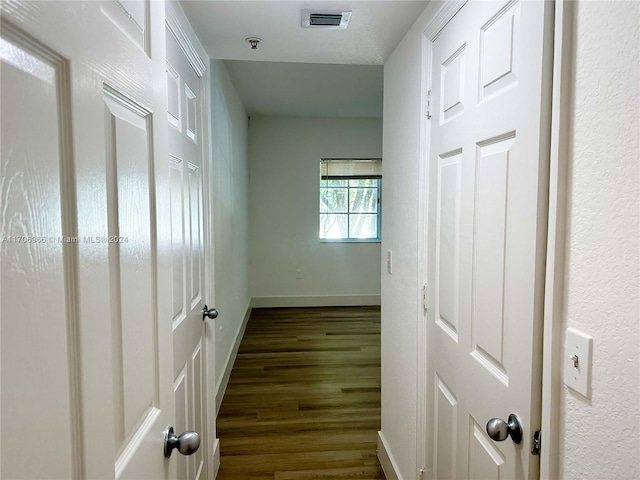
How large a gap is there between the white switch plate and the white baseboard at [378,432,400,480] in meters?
1.42

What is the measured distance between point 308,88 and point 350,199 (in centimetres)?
193

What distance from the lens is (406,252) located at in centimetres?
177

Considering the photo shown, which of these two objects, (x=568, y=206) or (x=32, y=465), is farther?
(x=568, y=206)

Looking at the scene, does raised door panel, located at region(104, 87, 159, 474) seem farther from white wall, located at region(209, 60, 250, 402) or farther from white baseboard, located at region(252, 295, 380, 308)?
white baseboard, located at region(252, 295, 380, 308)

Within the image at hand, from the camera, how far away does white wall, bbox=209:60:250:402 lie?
2.78 meters

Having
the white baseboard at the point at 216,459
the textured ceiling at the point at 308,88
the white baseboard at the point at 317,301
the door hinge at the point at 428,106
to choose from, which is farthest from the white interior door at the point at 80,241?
the white baseboard at the point at 317,301

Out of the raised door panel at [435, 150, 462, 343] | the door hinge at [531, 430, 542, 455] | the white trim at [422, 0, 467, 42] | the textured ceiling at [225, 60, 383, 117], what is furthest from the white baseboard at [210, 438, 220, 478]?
the textured ceiling at [225, 60, 383, 117]

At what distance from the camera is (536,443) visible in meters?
0.86

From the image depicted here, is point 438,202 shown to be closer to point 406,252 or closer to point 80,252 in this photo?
point 406,252

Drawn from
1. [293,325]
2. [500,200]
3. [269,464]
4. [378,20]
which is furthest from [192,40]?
[293,325]

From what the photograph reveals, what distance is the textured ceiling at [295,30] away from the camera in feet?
4.74

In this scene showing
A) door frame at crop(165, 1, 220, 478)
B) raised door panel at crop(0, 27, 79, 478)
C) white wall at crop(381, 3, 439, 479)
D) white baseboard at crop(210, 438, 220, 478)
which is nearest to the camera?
raised door panel at crop(0, 27, 79, 478)

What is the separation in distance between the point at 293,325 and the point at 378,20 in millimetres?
3695

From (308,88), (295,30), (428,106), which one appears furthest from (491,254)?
(308,88)
